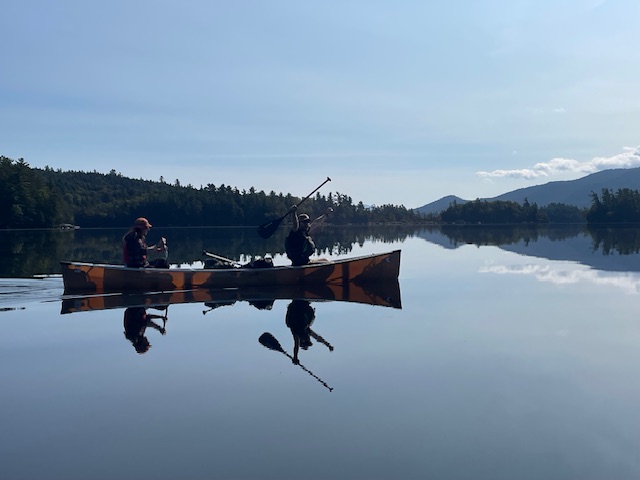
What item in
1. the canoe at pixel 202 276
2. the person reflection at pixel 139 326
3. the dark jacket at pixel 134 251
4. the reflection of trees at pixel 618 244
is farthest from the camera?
the reflection of trees at pixel 618 244

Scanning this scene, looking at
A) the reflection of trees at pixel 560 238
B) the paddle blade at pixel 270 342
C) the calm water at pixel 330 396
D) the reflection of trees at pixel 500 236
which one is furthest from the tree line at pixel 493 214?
the paddle blade at pixel 270 342

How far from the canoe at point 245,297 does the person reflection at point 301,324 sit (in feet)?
3.34

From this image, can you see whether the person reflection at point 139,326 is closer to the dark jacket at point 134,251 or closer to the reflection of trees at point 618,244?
the dark jacket at point 134,251

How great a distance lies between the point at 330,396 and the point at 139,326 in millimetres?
6794

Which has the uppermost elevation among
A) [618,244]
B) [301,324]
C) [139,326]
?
[139,326]

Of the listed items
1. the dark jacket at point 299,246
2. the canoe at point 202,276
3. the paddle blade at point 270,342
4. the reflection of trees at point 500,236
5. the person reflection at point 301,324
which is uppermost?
the dark jacket at point 299,246

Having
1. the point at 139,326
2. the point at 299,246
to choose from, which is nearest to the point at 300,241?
the point at 299,246

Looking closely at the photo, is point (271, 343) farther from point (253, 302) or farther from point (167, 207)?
point (167, 207)

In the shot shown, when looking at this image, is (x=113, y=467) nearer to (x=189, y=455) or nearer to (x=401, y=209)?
(x=189, y=455)

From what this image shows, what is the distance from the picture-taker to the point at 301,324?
1347 centimetres

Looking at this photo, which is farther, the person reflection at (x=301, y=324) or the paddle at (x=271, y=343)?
the person reflection at (x=301, y=324)

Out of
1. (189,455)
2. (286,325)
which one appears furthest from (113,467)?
(286,325)

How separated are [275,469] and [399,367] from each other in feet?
13.4

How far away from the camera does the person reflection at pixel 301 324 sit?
11.2 m
